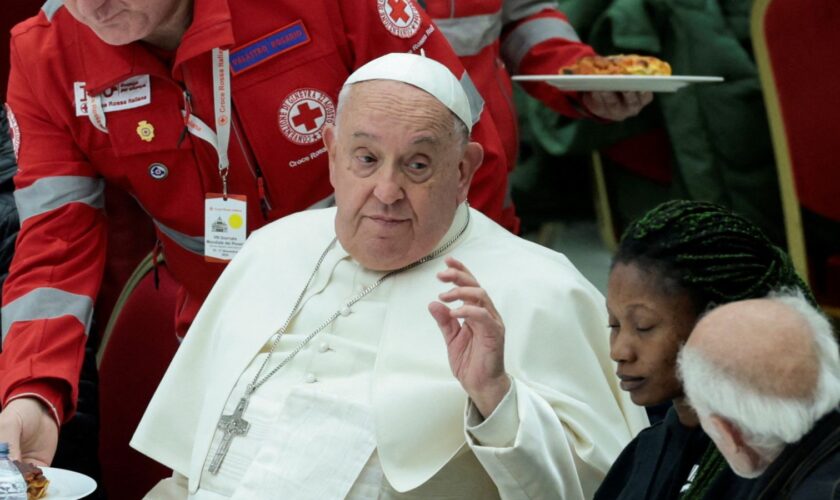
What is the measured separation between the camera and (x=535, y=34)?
4.41 meters

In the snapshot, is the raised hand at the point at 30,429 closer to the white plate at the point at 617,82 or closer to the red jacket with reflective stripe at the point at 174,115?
the red jacket with reflective stripe at the point at 174,115

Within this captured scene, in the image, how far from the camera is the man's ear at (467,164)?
9.87 feet

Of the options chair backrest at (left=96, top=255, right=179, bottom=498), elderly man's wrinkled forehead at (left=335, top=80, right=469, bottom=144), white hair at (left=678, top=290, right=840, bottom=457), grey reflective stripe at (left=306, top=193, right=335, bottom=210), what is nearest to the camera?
white hair at (left=678, top=290, right=840, bottom=457)

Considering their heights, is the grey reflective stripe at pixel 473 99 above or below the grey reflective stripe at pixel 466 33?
above

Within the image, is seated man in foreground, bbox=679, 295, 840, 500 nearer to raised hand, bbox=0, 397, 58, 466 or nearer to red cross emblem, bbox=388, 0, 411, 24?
raised hand, bbox=0, 397, 58, 466

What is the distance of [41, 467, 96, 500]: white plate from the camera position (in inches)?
106

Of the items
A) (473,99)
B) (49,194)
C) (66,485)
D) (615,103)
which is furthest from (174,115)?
(615,103)

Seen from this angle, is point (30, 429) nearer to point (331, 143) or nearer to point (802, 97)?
point (331, 143)

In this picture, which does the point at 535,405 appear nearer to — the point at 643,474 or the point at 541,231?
the point at 643,474

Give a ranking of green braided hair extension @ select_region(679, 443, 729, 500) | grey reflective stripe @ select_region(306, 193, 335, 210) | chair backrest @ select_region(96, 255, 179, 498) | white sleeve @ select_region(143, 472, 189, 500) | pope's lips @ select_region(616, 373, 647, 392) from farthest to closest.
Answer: chair backrest @ select_region(96, 255, 179, 498) → grey reflective stripe @ select_region(306, 193, 335, 210) → white sleeve @ select_region(143, 472, 189, 500) → pope's lips @ select_region(616, 373, 647, 392) → green braided hair extension @ select_region(679, 443, 729, 500)

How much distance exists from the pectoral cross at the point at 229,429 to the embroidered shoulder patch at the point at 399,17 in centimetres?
100

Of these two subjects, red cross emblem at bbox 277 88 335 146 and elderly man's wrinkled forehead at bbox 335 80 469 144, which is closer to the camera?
elderly man's wrinkled forehead at bbox 335 80 469 144

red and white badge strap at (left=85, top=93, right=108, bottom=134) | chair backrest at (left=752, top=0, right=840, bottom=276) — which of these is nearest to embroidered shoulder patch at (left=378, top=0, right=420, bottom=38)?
red and white badge strap at (left=85, top=93, right=108, bottom=134)

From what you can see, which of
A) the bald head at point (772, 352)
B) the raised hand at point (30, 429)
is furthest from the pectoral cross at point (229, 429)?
the bald head at point (772, 352)
